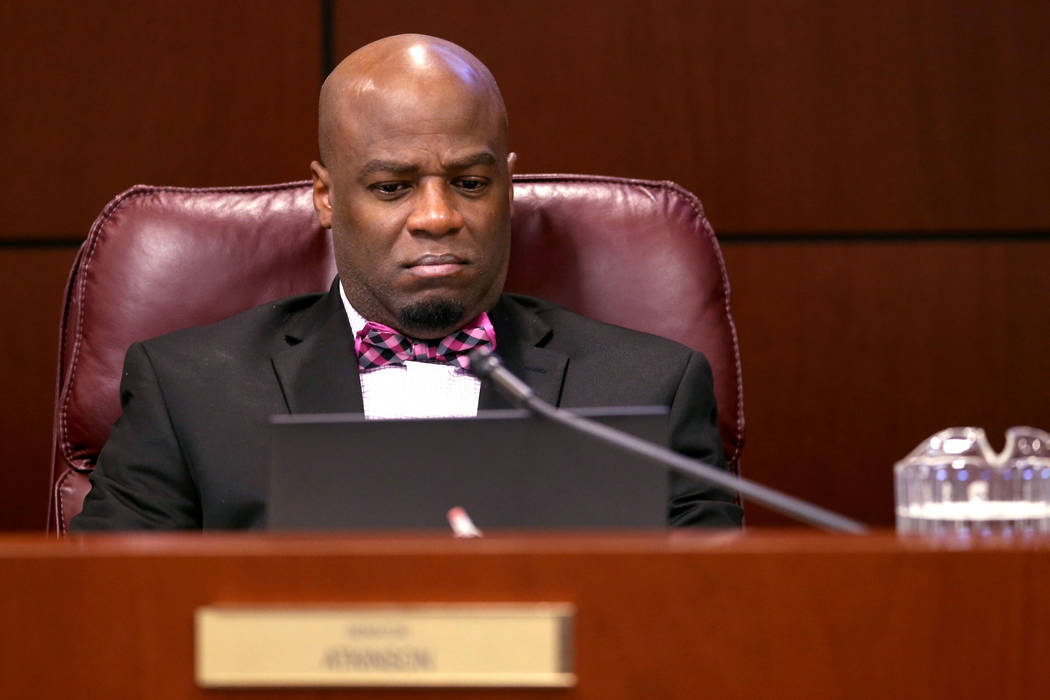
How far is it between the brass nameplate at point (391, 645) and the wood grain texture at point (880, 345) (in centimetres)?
166

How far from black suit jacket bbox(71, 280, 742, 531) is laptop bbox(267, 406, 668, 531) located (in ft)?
2.04

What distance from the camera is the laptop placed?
34.7 inches

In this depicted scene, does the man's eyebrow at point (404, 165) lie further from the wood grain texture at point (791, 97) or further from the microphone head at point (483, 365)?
the microphone head at point (483, 365)

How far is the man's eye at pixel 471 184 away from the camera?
171cm

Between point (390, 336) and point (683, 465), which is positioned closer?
point (683, 465)

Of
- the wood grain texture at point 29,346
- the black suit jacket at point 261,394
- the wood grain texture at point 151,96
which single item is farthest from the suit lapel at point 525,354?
the wood grain texture at point 29,346

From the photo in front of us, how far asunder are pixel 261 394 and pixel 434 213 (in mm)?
307

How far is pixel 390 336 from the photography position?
1736 millimetres

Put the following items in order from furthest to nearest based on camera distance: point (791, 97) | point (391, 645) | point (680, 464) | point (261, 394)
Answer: point (791, 97), point (261, 394), point (680, 464), point (391, 645)

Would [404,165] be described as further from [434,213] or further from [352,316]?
[352,316]

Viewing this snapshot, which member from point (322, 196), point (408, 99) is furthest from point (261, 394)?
point (408, 99)

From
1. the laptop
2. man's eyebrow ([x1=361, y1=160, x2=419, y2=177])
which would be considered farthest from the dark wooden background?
the laptop

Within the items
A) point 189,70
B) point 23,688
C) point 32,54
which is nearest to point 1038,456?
point 23,688

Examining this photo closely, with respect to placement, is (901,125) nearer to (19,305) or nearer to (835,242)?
(835,242)
